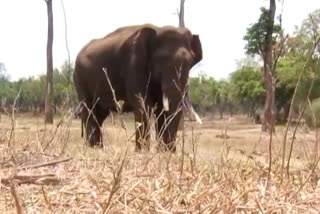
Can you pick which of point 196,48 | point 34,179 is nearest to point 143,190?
point 34,179

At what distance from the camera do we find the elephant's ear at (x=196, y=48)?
9.48m

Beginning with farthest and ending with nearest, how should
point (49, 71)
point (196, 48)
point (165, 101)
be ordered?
point (49, 71)
point (196, 48)
point (165, 101)

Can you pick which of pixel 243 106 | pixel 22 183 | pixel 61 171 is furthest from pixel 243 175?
pixel 243 106

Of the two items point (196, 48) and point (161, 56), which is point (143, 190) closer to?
point (161, 56)

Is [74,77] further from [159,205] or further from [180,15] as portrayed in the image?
[180,15]

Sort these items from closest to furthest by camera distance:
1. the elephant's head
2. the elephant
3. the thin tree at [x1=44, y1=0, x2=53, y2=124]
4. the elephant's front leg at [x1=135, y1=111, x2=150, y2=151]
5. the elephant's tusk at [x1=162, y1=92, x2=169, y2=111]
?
the elephant's front leg at [x1=135, y1=111, x2=150, y2=151] → the elephant's tusk at [x1=162, y1=92, x2=169, y2=111] → the elephant → the elephant's head → the thin tree at [x1=44, y1=0, x2=53, y2=124]

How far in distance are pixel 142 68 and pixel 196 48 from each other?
1.02 m

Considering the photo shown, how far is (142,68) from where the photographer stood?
896 centimetres

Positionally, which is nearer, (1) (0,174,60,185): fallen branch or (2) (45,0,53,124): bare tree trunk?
(1) (0,174,60,185): fallen branch

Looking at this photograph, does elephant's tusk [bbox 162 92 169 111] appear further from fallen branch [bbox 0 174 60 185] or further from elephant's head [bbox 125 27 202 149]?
fallen branch [bbox 0 174 60 185]

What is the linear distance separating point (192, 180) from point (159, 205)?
59cm

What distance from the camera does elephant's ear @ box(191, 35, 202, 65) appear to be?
373 inches

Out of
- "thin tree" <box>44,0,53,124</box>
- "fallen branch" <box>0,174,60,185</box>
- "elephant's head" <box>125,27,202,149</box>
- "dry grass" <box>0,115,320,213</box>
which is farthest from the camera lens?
"thin tree" <box>44,0,53,124</box>

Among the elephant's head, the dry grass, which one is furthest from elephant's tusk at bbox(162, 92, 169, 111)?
the dry grass
